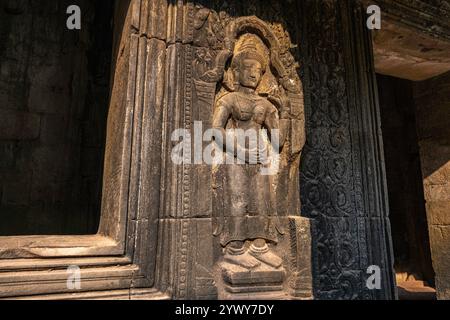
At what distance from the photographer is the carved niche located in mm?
2389

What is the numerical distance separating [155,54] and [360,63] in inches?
85.7

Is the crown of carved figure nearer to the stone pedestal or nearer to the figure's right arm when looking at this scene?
the figure's right arm

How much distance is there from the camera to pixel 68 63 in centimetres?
532

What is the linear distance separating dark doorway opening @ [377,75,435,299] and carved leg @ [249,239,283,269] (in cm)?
Result: 658

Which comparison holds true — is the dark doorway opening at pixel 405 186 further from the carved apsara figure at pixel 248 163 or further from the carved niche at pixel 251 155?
the carved apsara figure at pixel 248 163

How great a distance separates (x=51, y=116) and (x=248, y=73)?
3809mm

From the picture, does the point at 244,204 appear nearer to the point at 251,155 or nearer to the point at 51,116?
the point at 251,155

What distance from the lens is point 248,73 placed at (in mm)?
2674

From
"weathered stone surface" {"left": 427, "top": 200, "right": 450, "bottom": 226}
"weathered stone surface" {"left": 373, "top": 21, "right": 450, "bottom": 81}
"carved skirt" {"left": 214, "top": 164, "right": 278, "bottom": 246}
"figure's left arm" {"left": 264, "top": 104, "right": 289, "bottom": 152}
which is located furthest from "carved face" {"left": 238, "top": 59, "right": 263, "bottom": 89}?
"weathered stone surface" {"left": 427, "top": 200, "right": 450, "bottom": 226}

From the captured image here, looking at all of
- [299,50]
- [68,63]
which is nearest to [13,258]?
[299,50]

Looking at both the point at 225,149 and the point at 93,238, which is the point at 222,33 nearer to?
the point at 225,149

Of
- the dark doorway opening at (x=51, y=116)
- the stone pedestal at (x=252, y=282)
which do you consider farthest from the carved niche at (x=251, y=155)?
the dark doorway opening at (x=51, y=116)

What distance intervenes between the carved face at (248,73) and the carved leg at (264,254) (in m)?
1.24
